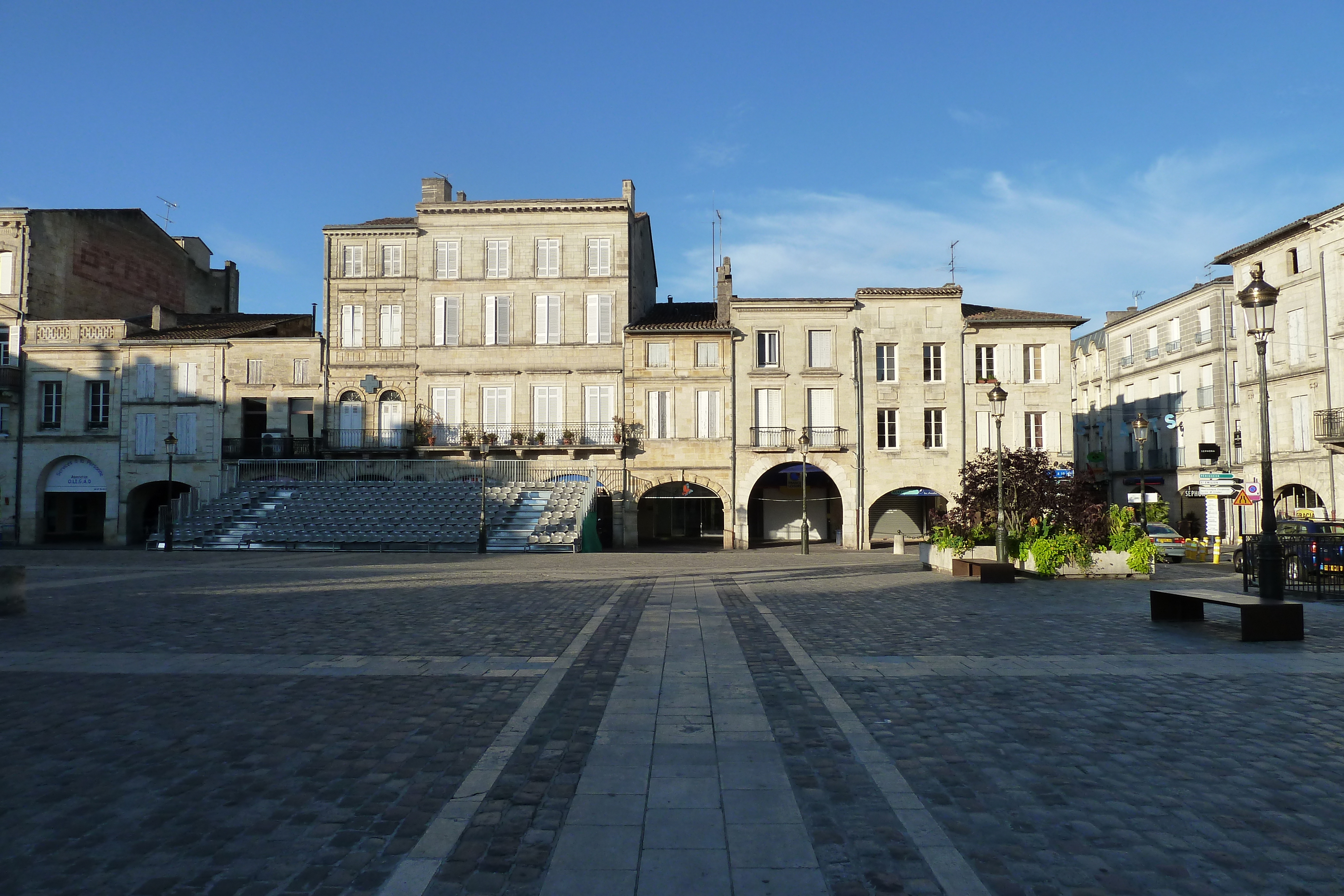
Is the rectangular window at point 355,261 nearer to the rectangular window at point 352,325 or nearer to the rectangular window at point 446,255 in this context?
the rectangular window at point 352,325

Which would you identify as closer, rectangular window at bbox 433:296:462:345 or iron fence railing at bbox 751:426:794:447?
iron fence railing at bbox 751:426:794:447

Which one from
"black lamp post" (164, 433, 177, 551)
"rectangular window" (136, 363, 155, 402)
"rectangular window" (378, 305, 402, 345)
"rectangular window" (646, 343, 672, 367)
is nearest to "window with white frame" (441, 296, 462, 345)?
"rectangular window" (378, 305, 402, 345)

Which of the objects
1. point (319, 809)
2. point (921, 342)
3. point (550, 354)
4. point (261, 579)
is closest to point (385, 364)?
point (550, 354)

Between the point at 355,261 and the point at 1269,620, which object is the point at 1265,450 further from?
the point at 355,261

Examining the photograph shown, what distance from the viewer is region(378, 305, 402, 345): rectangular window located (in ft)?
115

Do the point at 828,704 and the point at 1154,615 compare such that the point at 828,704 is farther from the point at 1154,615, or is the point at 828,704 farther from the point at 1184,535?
the point at 1184,535

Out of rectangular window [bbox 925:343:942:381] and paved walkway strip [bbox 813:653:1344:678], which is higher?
rectangular window [bbox 925:343:942:381]

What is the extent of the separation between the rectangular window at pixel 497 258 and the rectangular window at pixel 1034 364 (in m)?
21.8

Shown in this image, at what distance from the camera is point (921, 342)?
3400 cm

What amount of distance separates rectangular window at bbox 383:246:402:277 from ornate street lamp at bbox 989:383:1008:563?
25589mm

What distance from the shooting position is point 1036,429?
111ft

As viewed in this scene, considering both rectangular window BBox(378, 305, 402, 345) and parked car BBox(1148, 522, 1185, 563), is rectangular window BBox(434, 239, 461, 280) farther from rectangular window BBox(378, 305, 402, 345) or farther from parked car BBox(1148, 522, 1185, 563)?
parked car BBox(1148, 522, 1185, 563)

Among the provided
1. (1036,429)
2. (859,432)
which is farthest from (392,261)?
(1036,429)

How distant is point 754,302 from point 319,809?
30708 mm
